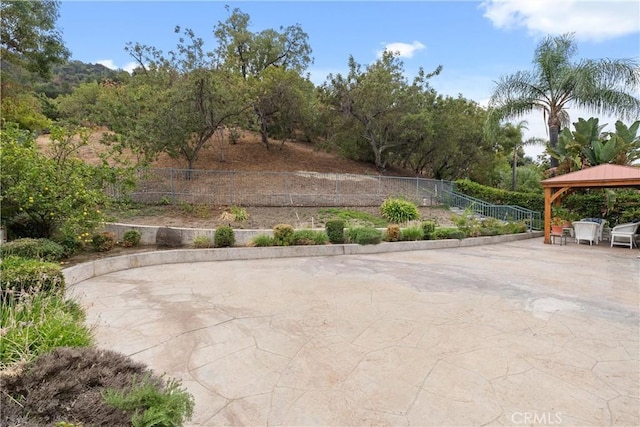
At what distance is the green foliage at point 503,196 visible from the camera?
45.6 ft

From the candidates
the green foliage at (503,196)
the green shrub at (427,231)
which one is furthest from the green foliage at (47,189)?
the green foliage at (503,196)

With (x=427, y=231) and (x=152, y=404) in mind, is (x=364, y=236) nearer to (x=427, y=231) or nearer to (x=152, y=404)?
(x=427, y=231)

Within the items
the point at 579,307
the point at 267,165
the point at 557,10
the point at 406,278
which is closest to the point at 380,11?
the point at 557,10

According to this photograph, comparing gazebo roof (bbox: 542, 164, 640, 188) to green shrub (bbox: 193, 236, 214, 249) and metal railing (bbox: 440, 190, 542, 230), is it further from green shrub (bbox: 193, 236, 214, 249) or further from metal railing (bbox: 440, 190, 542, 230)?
green shrub (bbox: 193, 236, 214, 249)

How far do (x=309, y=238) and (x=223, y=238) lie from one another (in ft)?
6.79

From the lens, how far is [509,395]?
233cm

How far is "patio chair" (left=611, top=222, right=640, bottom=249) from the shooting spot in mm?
9016

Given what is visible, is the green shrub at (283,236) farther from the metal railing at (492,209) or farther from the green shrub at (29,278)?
the metal railing at (492,209)

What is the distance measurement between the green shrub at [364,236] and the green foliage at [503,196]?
30.7 ft

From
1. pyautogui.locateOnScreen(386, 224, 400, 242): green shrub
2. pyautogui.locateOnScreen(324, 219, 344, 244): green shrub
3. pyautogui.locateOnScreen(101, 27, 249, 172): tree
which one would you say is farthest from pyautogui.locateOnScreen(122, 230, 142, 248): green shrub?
pyautogui.locateOnScreen(386, 224, 400, 242): green shrub

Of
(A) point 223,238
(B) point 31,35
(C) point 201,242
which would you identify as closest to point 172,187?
(C) point 201,242

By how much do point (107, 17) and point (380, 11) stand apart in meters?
6.76

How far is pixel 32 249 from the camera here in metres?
5.37

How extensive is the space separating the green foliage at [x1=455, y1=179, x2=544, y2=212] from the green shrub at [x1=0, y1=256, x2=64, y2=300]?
15.9 metres
